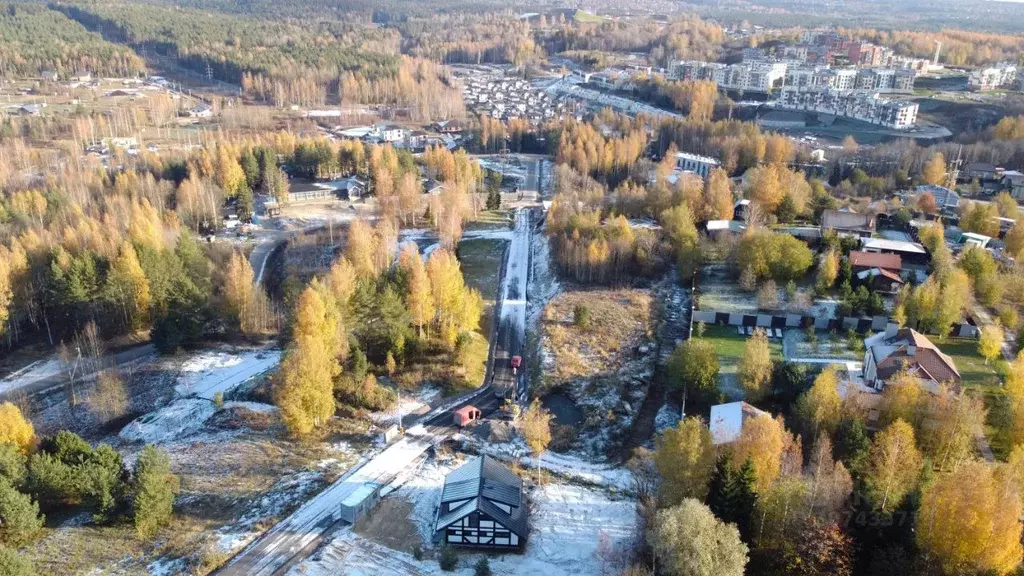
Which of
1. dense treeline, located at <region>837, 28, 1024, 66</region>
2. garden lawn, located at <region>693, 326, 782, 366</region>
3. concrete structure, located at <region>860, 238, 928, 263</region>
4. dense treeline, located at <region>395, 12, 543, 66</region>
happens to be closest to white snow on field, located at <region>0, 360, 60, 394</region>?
garden lawn, located at <region>693, 326, 782, 366</region>

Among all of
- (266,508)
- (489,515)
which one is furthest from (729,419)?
(266,508)

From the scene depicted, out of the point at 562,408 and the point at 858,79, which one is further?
the point at 858,79

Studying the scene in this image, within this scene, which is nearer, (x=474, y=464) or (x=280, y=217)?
(x=474, y=464)

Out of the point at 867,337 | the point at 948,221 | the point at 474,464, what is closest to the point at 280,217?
the point at 474,464

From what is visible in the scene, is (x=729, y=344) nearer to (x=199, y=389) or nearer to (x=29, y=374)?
(x=199, y=389)

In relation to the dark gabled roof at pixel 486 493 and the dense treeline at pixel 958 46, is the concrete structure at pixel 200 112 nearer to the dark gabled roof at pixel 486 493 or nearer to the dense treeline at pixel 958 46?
the dark gabled roof at pixel 486 493

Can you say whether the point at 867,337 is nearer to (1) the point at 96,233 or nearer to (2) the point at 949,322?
(2) the point at 949,322
